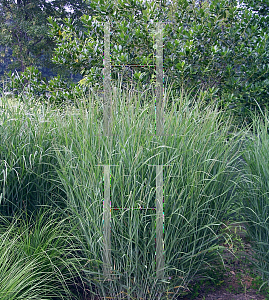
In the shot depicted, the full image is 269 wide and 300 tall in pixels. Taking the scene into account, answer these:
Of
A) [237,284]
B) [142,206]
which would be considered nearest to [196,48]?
[142,206]

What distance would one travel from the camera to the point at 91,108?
3.17 metres

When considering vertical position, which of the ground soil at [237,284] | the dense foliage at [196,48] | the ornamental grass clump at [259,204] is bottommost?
the ground soil at [237,284]

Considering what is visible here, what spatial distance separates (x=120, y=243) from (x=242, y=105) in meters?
3.52

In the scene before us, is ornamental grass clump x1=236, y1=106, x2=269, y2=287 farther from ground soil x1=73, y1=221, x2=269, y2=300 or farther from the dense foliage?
the dense foliage

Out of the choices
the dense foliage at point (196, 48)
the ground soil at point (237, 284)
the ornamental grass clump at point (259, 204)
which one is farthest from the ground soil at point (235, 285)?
the dense foliage at point (196, 48)

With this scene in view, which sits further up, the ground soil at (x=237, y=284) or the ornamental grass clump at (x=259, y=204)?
the ornamental grass clump at (x=259, y=204)

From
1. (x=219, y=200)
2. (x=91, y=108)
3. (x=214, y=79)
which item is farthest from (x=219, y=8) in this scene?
(x=219, y=200)

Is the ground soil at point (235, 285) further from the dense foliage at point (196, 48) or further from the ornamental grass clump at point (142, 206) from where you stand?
the dense foliage at point (196, 48)

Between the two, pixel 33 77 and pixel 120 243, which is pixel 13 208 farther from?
pixel 33 77

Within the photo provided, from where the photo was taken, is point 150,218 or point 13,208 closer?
point 150,218

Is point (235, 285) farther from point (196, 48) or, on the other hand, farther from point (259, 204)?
point (196, 48)

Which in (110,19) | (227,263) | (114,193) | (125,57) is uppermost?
(110,19)

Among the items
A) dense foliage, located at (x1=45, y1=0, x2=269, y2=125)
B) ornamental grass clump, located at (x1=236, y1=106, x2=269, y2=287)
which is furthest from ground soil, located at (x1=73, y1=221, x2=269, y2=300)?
dense foliage, located at (x1=45, y1=0, x2=269, y2=125)

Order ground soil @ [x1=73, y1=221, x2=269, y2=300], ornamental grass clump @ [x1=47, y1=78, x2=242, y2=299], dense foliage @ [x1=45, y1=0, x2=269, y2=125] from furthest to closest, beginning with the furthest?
dense foliage @ [x1=45, y1=0, x2=269, y2=125] → ground soil @ [x1=73, y1=221, x2=269, y2=300] → ornamental grass clump @ [x1=47, y1=78, x2=242, y2=299]
